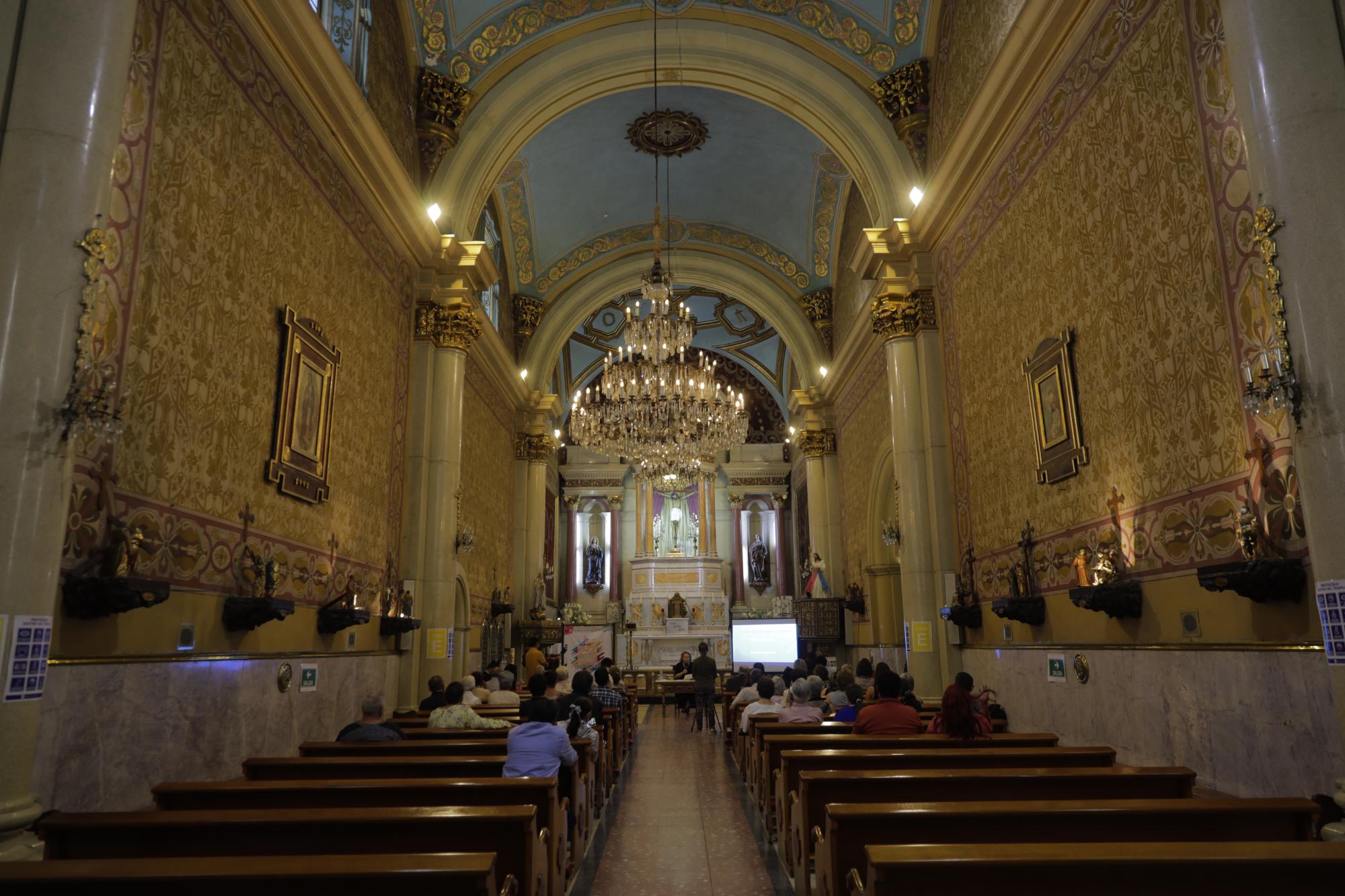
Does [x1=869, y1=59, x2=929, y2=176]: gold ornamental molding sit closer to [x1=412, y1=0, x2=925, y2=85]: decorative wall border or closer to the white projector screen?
[x1=412, y1=0, x2=925, y2=85]: decorative wall border

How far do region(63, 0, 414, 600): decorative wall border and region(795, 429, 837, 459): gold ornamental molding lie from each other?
1195 cm

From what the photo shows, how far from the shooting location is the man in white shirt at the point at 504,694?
944cm

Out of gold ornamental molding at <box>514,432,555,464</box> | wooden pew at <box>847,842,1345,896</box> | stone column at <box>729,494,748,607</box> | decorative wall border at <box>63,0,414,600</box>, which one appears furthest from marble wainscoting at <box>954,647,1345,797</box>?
stone column at <box>729,494,748,607</box>

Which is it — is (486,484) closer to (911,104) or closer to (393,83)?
(393,83)

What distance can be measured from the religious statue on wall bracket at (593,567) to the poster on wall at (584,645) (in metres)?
5.59

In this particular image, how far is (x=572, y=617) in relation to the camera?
21.8 metres

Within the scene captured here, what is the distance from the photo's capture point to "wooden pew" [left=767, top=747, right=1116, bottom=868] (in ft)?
16.3

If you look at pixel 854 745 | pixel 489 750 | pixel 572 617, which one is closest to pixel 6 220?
Answer: pixel 489 750

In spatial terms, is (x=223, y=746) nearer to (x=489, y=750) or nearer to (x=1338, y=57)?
(x=489, y=750)

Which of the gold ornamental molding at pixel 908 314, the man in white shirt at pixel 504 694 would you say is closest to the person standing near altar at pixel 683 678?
the man in white shirt at pixel 504 694

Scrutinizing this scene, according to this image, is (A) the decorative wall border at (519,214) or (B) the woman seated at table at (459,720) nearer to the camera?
(B) the woman seated at table at (459,720)

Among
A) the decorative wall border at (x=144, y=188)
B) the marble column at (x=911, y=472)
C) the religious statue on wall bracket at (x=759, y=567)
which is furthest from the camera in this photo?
the religious statue on wall bracket at (x=759, y=567)

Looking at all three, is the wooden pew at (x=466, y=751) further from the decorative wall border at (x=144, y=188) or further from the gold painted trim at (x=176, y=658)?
the decorative wall border at (x=144, y=188)

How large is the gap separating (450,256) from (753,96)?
494 cm
